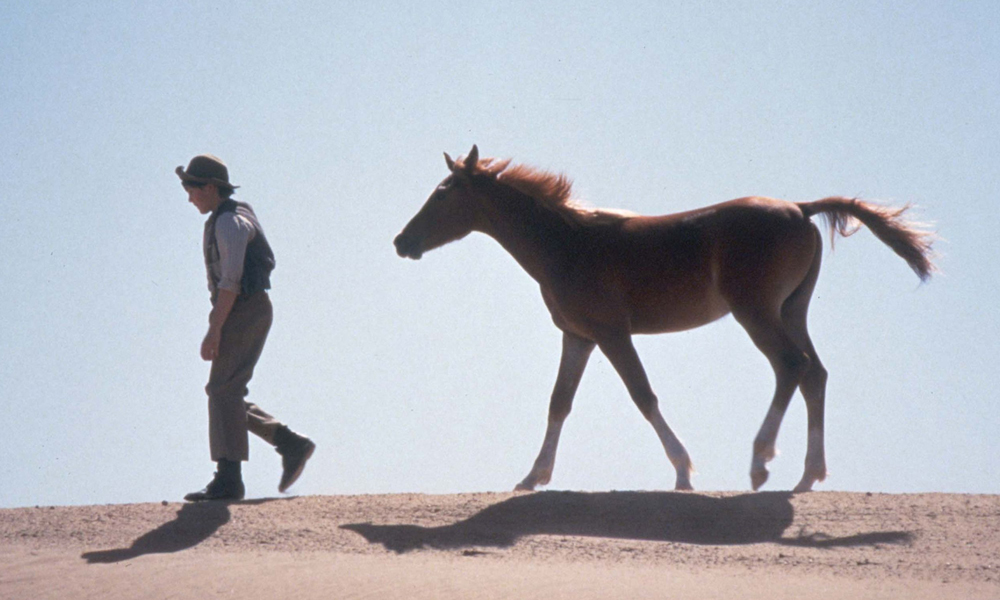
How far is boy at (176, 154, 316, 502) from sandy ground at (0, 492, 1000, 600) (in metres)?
0.41

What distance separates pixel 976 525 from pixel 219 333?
490cm

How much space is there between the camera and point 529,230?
8953 mm

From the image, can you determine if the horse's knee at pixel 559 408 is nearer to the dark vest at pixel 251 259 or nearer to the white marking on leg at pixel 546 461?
the white marking on leg at pixel 546 461

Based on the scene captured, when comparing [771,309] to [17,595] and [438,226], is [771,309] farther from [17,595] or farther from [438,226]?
[17,595]

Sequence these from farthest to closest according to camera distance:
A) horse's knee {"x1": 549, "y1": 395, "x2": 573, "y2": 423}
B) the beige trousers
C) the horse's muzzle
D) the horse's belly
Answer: the horse's muzzle, horse's knee {"x1": 549, "y1": 395, "x2": 573, "y2": 423}, the horse's belly, the beige trousers

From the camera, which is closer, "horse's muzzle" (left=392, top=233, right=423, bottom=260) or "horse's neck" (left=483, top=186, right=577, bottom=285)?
"horse's neck" (left=483, top=186, right=577, bottom=285)

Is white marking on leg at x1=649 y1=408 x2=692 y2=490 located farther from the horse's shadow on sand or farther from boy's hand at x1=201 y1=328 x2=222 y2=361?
boy's hand at x1=201 y1=328 x2=222 y2=361

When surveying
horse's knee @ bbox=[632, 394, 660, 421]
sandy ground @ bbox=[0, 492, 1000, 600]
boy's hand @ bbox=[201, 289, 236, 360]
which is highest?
boy's hand @ bbox=[201, 289, 236, 360]

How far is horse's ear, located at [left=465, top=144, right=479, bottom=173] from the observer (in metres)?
9.00

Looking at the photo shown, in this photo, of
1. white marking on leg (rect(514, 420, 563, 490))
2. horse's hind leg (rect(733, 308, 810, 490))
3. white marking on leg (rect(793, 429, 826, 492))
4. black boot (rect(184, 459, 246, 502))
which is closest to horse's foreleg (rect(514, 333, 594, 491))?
white marking on leg (rect(514, 420, 563, 490))

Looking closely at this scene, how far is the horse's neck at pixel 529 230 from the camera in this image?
8.79 m

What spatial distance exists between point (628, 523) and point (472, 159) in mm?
3365

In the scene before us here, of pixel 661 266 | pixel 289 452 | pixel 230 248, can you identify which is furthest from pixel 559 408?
pixel 230 248

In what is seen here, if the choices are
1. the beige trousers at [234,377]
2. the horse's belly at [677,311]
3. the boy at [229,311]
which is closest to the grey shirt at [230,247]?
the boy at [229,311]
